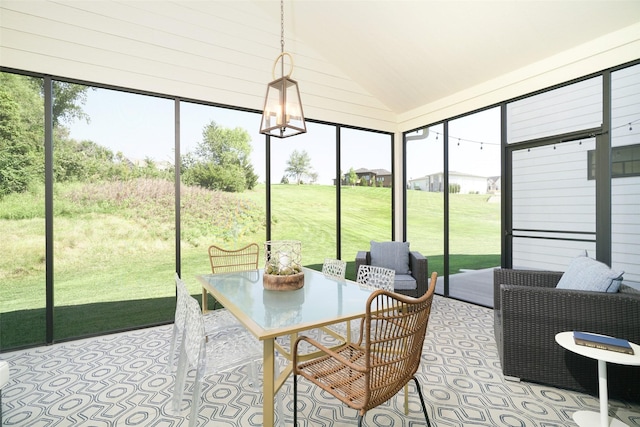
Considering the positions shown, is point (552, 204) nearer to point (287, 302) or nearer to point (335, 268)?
point (335, 268)

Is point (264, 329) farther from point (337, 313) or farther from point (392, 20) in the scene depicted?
point (392, 20)

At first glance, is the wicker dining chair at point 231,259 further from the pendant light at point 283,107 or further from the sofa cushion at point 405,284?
the sofa cushion at point 405,284

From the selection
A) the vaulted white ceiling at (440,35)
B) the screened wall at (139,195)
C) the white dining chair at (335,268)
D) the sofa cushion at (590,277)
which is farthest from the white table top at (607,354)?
the screened wall at (139,195)

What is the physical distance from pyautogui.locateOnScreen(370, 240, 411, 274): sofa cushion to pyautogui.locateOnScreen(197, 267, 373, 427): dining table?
1.61m

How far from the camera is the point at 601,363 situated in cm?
172

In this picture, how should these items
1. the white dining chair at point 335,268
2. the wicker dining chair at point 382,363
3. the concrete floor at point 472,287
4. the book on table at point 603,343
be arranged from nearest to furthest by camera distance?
the wicker dining chair at point 382,363
the book on table at point 603,343
the white dining chair at point 335,268
the concrete floor at point 472,287

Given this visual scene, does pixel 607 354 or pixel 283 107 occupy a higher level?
pixel 283 107

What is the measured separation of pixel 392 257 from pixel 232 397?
8.56 feet

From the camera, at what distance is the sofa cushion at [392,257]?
4.04 metres

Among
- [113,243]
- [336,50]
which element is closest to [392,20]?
[336,50]

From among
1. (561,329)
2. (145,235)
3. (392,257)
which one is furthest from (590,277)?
(145,235)

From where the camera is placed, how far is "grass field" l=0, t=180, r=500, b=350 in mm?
4789

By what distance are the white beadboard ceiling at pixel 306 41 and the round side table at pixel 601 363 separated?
292 cm

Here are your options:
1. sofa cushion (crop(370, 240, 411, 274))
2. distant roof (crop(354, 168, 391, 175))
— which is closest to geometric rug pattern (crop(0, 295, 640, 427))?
sofa cushion (crop(370, 240, 411, 274))
